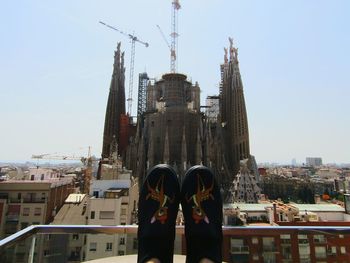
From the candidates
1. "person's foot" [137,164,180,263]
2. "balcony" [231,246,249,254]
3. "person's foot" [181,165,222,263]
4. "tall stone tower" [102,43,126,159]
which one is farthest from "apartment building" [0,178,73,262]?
"tall stone tower" [102,43,126,159]

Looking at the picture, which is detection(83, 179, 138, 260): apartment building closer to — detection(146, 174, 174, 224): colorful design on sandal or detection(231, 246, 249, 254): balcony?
detection(146, 174, 174, 224): colorful design on sandal

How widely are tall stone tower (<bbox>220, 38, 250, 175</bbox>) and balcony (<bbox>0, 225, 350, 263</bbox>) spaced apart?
1269 inches

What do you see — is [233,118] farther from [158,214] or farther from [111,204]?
[158,214]

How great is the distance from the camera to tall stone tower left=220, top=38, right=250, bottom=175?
34219mm

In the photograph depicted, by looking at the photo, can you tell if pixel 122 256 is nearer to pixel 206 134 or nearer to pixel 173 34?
pixel 206 134

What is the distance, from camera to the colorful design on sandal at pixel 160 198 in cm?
232

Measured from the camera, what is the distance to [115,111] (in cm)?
3734

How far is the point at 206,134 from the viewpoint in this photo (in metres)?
33.0

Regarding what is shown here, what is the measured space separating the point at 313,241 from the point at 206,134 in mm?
30957

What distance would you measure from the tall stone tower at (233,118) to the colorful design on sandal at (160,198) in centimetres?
3230

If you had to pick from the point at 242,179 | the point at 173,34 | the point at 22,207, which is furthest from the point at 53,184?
the point at 173,34

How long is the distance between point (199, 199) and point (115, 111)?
36108mm

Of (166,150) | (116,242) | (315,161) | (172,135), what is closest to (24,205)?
(166,150)

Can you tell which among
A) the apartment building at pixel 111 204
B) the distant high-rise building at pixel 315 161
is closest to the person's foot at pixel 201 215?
the apartment building at pixel 111 204
